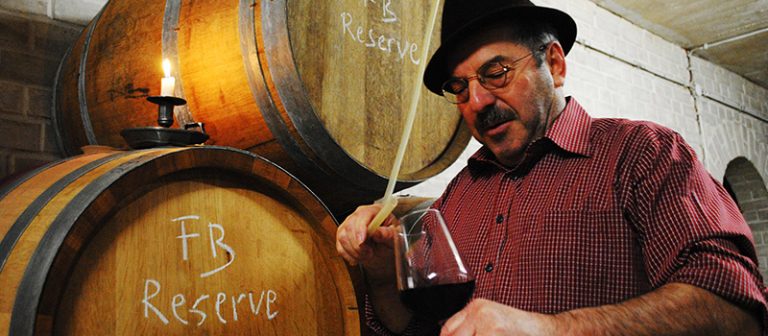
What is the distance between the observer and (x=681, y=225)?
112 centimetres

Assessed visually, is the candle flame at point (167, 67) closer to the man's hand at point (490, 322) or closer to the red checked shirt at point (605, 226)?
the red checked shirt at point (605, 226)

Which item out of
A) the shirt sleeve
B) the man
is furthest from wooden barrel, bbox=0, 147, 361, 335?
the shirt sleeve

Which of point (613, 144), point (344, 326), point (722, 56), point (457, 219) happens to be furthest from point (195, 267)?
point (722, 56)

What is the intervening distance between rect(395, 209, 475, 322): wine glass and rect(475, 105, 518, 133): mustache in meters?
0.50

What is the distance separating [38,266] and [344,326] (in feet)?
2.38

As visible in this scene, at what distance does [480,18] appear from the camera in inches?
56.1

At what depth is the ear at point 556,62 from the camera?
1.51 metres

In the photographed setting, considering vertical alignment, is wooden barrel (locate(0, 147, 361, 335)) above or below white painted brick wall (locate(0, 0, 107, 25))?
below

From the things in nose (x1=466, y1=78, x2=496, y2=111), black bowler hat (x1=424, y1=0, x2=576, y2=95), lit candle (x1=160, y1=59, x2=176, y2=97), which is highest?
black bowler hat (x1=424, y1=0, x2=576, y2=95)

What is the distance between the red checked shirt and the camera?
1.10 m

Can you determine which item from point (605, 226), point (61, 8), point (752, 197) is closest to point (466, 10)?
point (605, 226)

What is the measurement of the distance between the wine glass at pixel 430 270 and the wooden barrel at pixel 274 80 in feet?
1.71

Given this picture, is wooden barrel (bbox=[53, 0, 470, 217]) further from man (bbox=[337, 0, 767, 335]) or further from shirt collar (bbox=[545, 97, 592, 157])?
shirt collar (bbox=[545, 97, 592, 157])

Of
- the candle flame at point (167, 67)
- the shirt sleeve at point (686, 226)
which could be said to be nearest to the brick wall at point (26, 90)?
the candle flame at point (167, 67)
